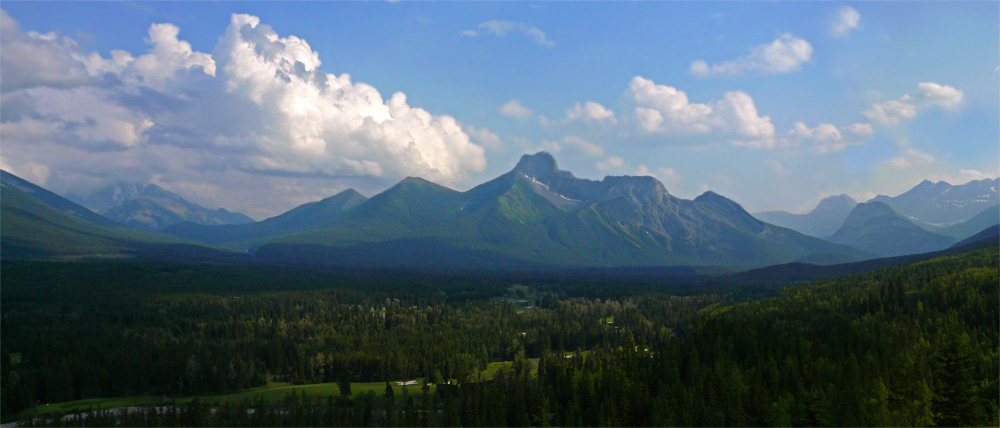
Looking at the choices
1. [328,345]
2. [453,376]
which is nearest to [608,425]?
[453,376]

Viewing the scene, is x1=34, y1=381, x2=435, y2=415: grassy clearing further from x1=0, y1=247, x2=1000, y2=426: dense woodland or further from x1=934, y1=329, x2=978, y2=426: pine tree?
x1=934, y1=329, x2=978, y2=426: pine tree

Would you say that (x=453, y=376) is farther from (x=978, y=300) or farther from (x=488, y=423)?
(x=978, y=300)

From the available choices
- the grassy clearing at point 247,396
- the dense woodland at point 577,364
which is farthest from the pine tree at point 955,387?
the grassy clearing at point 247,396

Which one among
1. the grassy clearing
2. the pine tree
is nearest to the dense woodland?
the pine tree

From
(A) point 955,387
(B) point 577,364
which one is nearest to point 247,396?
(B) point 577,364

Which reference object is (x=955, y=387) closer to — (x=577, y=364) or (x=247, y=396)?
(x=577, y=364)

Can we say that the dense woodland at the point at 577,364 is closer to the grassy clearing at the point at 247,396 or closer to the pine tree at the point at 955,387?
the pine tree at the point at 955,387

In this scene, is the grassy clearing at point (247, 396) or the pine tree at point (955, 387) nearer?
the pine tree at point (955, 387)

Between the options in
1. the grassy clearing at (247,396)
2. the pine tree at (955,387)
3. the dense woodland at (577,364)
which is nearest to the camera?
the pine tree at (955,387)
